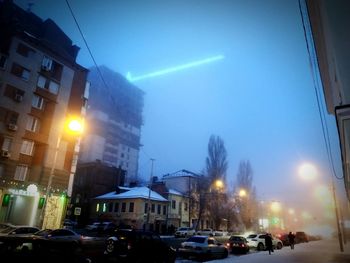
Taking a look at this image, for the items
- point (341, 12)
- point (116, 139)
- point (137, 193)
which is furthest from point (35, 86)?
point (116, 139)

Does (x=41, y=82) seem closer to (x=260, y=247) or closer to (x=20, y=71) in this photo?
(x=20, y=71)

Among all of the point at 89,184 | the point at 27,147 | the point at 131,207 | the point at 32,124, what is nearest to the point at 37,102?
the point at 32,124

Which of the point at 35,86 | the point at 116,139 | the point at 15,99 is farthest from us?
the point at 116,139

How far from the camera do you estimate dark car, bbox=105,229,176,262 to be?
15.2m

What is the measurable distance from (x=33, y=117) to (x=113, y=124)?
85352 millimetres

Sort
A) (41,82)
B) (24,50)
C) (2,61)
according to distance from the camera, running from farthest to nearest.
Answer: (41,82)
(24,50)
(2,61)

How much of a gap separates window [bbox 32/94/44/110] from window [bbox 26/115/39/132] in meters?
1.60

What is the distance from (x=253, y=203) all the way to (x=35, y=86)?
50.9 m

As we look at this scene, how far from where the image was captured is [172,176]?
236 feet

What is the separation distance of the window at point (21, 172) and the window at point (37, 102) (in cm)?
750

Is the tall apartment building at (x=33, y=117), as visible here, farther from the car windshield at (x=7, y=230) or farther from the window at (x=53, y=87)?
the car windshield at (x=7, y=230)

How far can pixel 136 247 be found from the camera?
50.5ft

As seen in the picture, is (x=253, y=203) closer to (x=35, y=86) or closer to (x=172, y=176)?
(x=172, y=176)

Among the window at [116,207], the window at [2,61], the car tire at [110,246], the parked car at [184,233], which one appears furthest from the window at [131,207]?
the car tire at [110,246]
